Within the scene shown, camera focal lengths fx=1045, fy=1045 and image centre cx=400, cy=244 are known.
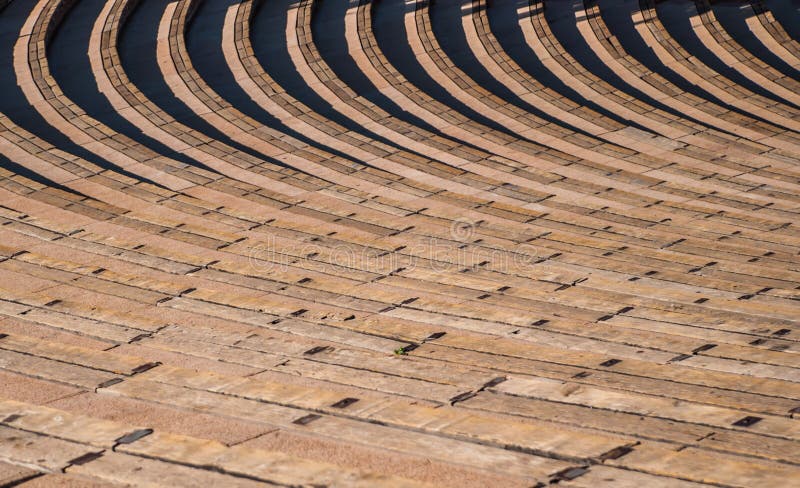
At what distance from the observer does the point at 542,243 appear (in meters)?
8.52

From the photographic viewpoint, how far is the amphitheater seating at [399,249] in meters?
4.73

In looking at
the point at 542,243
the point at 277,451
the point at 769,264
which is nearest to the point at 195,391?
the point at 277,451

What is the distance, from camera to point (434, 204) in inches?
386

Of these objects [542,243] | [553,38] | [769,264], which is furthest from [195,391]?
[553,38]

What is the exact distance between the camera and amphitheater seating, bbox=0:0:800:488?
4730 mm

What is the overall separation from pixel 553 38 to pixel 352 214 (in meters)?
7.65

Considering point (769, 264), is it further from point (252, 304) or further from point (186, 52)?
point (186, 52)

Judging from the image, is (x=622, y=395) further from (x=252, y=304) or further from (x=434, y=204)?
(x=434, y=204)

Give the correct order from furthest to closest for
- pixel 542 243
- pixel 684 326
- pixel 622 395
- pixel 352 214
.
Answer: pixel 352 214 < pixel 542 243 < pixel 684 326 < pixel 622 395

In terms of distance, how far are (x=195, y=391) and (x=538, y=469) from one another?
190cm

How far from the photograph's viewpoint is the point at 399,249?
841 cm

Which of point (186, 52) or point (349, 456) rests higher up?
point (186, 52)

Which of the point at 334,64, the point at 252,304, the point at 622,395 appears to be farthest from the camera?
the point at 334,64

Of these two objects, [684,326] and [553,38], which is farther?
[553,38]
